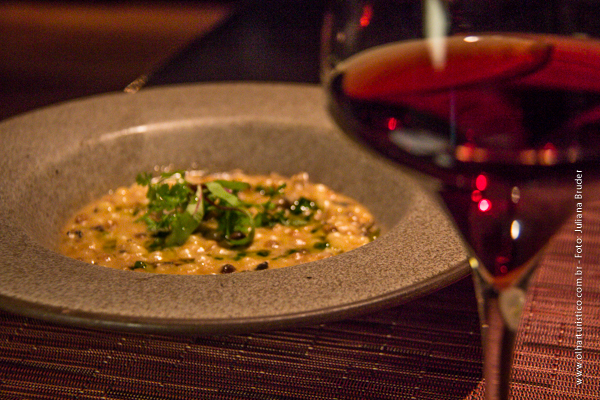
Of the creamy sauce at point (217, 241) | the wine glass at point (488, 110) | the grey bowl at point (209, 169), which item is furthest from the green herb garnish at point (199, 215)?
the wine glass at point (488, 110)

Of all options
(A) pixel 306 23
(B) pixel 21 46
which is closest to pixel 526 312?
(A) pixel 306 23

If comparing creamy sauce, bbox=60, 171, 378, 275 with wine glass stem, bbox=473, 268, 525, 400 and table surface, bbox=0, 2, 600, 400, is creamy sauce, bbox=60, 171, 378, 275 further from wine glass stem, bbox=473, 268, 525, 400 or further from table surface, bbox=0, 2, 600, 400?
wine glass stem, bbox=473, 268, 525, 400

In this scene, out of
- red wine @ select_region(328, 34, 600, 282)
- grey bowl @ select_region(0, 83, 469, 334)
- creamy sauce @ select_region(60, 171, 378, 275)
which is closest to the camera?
red wine @ select_region(328, 34, 600, 282)

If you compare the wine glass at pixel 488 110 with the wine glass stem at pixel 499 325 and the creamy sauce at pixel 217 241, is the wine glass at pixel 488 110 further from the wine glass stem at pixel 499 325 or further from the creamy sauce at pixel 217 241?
the creamy sauce at pixel 217 241

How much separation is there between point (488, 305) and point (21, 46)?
4.16m

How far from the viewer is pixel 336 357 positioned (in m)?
0.91

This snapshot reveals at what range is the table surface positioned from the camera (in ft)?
2.77

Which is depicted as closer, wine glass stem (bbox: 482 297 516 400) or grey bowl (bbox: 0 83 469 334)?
wine glass stem (bbox: 482 297 516 400)

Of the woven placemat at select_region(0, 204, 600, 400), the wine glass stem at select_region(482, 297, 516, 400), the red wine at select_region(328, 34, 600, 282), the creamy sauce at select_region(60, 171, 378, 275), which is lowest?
the woven placemat at select_region(0, 204, 600, 400)

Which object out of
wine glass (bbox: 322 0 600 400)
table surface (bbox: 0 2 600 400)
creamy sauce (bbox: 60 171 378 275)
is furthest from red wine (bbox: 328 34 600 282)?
creamy sauce (bbox: 60 171 378 275)

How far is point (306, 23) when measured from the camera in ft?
9.50

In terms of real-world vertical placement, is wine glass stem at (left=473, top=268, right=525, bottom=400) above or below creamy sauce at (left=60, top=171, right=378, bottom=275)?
above

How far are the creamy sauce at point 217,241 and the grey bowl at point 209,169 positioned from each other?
52mm

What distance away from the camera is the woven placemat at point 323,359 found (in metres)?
0.84
